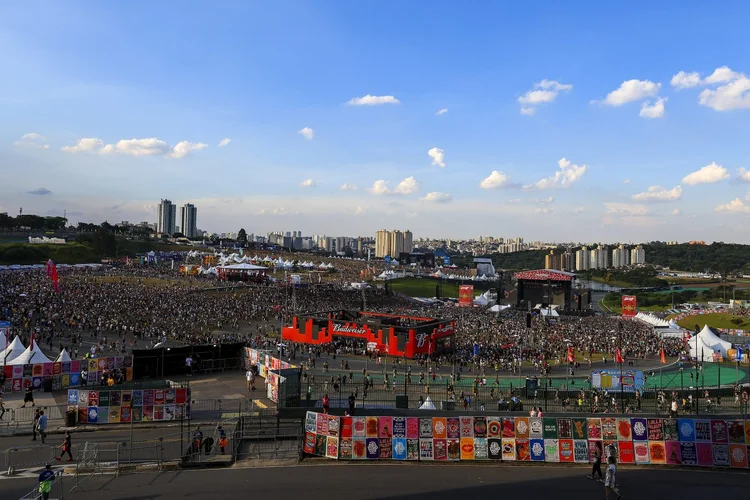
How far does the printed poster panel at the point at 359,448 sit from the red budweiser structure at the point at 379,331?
2125 cm

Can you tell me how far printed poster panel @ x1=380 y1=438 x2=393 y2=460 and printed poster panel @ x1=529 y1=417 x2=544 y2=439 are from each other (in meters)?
3.96

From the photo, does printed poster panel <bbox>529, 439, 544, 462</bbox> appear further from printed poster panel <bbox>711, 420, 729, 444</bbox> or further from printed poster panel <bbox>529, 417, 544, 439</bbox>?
printed poster panel <bbox>711, 420, 729, 444</bbox>

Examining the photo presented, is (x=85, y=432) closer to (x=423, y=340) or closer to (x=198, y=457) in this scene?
(x=198, y=457)

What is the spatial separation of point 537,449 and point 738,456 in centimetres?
529

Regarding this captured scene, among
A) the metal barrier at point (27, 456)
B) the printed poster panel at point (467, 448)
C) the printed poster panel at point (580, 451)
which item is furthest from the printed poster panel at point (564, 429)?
the metal barrier at point (27, 456)

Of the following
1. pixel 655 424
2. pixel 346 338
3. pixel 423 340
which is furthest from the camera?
pixel 346 338

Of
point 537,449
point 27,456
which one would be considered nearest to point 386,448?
point 537,449

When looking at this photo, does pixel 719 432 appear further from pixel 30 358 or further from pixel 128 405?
pixel 30 358

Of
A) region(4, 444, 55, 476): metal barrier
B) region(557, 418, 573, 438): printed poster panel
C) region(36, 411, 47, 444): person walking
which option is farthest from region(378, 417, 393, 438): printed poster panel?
region(36, 411, 47, 444): person walking

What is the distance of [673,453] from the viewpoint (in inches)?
563

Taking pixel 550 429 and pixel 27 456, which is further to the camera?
pixel 27 456

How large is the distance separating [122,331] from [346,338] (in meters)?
16.6

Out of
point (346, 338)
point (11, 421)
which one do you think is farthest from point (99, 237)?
point (11, 421)

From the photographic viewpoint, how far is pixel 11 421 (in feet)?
61.3
